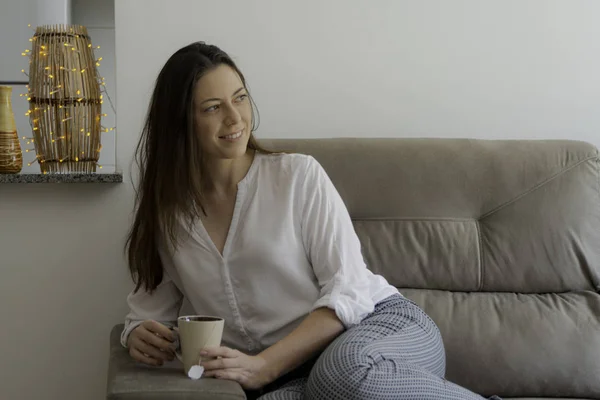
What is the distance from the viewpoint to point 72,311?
2.25 m

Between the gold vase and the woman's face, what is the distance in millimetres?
700

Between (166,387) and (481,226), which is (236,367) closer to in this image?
(166,387)

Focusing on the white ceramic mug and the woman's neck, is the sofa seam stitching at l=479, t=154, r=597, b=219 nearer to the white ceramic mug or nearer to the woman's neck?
the woman's neck

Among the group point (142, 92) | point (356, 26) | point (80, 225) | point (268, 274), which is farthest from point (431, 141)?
point (80, 225)

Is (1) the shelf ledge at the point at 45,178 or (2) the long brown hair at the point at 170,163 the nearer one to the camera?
(2) the long brown hair at the point at 170,163

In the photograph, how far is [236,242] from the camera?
5.66 feet

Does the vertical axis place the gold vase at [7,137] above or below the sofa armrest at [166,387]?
above

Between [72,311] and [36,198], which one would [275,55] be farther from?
[72,311]

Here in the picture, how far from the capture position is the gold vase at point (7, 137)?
84.1 inches

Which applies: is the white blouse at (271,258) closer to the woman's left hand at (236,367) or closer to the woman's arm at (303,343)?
the woman's arm at (303,343)

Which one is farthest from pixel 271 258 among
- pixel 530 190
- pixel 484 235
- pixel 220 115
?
pixel 530 190

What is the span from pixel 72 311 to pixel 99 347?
127mm

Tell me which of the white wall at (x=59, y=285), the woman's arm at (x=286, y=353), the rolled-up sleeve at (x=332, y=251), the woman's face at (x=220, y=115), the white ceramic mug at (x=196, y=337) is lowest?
the white wall at (x=59, y=285)

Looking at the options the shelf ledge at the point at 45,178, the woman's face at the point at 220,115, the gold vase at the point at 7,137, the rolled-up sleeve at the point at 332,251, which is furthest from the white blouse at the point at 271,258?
the gold vase at the point at 7,137
